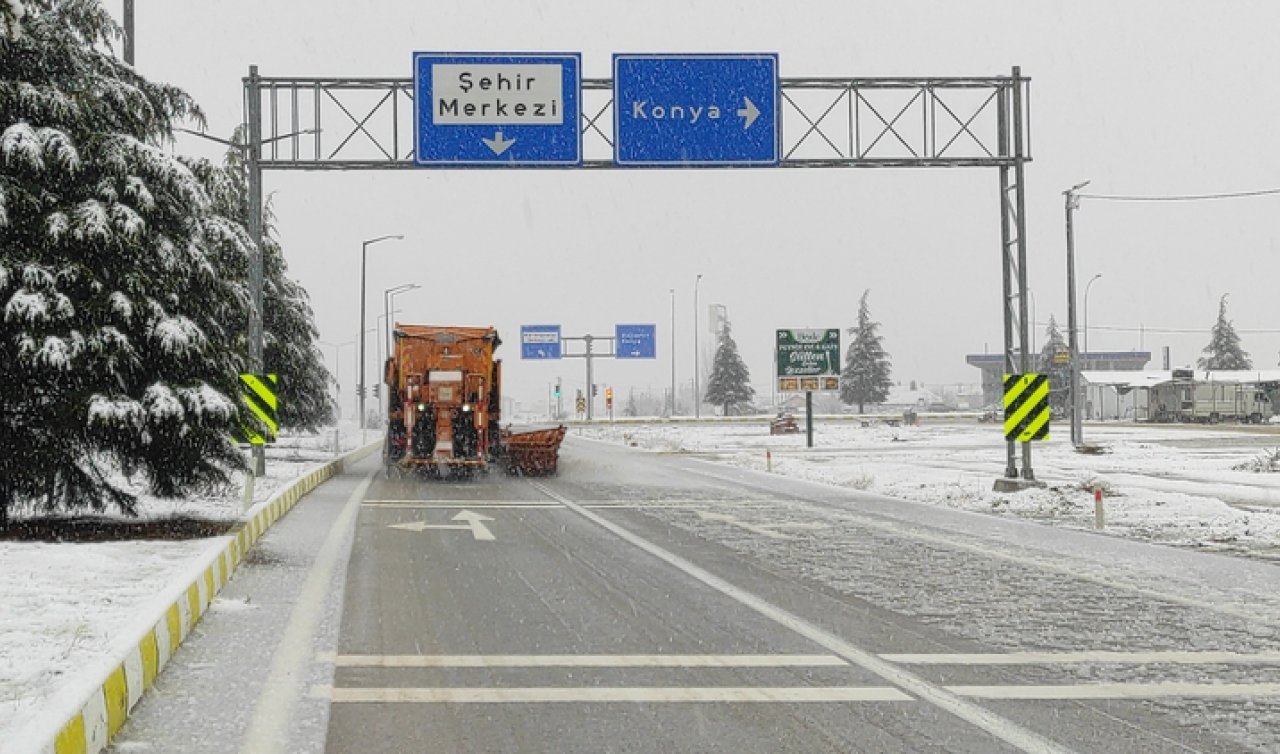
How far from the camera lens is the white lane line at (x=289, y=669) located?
546 centimetres

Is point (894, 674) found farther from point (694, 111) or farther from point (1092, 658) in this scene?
point (694, 111)

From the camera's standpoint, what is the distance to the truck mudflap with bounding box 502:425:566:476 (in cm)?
2825

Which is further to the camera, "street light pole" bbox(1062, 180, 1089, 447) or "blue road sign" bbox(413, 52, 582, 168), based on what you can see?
"street light pole" bbox(1062, 180, 1089, 447)

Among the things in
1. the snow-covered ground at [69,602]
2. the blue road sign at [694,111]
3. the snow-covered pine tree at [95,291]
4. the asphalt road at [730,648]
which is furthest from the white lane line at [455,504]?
the blue road sign at [694,111]

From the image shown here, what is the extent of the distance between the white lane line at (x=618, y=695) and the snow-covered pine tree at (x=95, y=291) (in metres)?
7.29

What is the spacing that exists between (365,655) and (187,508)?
33.3 feet

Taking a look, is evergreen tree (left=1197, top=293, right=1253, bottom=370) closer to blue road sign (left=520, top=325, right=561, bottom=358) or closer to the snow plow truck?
blue road sign (left=520, top=325, right=561, bottom=358)

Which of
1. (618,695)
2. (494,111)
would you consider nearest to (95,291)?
(618,695)

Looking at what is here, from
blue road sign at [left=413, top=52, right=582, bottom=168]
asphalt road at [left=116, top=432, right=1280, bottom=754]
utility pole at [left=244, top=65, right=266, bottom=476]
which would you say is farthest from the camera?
utility pole at [left=244, top=65, right=266, bottom=476]

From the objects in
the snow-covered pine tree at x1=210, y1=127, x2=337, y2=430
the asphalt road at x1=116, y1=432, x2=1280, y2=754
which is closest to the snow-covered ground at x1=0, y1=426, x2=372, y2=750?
the asphalt road at x1=116, y1=432, x2=1280, y2=754

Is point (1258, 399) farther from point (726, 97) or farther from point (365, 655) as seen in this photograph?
point (365, 655)

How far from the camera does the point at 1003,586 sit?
33.6 feet

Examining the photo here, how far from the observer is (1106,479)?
22906 millimetres

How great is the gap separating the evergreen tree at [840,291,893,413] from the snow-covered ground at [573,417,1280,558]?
5548 centimetres
